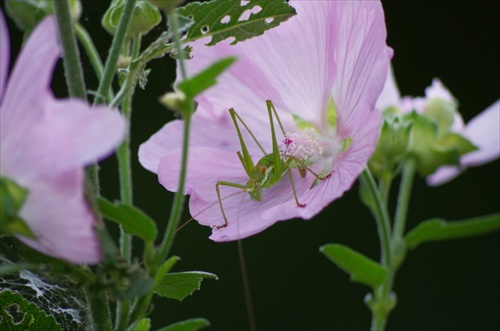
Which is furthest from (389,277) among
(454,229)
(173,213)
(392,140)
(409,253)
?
(409,253)

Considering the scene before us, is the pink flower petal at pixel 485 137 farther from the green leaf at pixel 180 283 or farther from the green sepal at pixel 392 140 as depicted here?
the green leaf at pixel 180 283

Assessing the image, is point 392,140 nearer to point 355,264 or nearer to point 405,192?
point 405,192

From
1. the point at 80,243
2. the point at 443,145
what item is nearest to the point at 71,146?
the point at 80,243

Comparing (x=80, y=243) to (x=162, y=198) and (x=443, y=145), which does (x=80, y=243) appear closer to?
(x=443, y=145)

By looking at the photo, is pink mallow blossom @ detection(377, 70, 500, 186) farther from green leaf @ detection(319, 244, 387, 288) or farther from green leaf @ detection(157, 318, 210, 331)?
green leaf @ detection(157, 318, 210, 331)

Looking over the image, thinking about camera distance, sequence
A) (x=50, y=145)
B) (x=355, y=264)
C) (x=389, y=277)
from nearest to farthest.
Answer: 1. (x=50, y=145)
2. (x=355, y=264)
3. (x=389, y=277)

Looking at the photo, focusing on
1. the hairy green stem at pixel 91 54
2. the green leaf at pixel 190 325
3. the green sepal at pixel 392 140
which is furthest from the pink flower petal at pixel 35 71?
the green sepal at pixel 392 140
